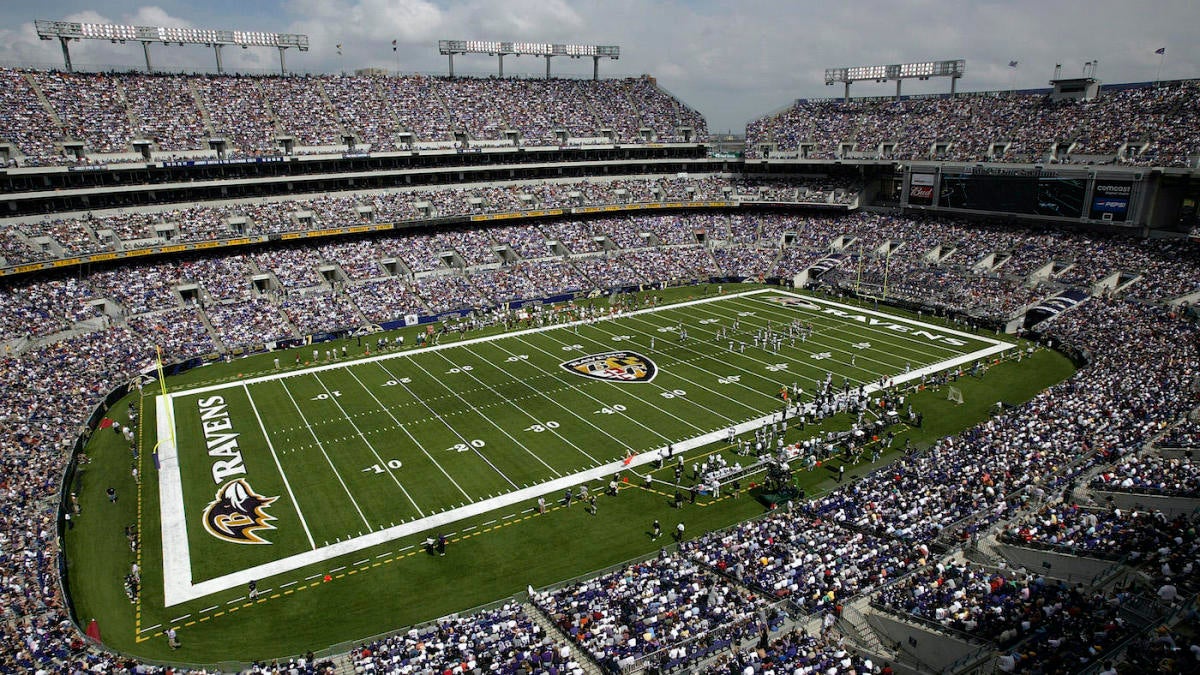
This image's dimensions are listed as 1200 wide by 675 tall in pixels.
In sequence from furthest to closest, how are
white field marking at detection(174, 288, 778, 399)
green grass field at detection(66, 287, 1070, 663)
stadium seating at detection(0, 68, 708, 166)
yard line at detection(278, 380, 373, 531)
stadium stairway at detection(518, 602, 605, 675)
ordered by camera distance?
1. stadium seating at detection(0, 68, 708, 166)
2. white field marking at detection(174, 288, 778, 399)
3. yard line at detection(278, 380, 373, 531)
4. green grass field at detection(66, 287, 1070, 663)
5. stadium stairway at detection(518, 602, 605, 675)

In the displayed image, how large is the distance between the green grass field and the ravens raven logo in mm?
65

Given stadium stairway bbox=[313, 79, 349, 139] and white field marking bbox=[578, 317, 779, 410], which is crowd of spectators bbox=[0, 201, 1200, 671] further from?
stadium stairway bbox=[313, 79, 349, 139]

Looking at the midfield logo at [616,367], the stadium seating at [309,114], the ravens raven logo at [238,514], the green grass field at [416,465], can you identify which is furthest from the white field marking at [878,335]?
the ravens raven logo at [238,514]

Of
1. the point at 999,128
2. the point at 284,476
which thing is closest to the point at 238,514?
the point at 284,476

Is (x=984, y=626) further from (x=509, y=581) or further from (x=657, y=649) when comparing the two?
(x=509, y=581)

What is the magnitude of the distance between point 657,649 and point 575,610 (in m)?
2.51

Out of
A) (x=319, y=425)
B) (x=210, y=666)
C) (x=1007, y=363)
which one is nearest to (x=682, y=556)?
(x=210, y=666)

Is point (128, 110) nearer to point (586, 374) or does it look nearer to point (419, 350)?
point (419, 350)

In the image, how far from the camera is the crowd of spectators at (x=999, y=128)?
145 feet

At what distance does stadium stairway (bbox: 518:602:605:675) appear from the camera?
45.4ft

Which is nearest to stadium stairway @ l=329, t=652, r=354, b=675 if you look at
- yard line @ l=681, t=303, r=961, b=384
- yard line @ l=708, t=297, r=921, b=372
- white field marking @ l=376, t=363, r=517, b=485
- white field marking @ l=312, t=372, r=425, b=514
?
white field marking @ l=312, t=372, r=425, b=514

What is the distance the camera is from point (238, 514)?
22.0 metres

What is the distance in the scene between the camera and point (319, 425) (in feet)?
93.9

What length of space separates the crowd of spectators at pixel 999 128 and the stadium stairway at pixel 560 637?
44.8 metres
